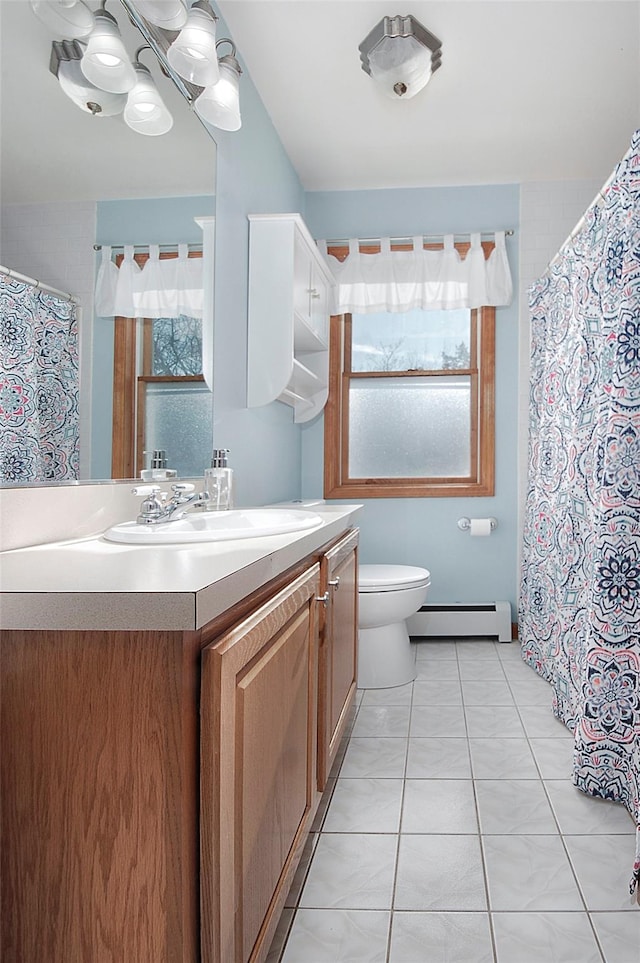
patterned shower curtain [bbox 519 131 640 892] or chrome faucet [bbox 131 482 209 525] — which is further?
patterned shower curtain [bbox 519 131 640 892]

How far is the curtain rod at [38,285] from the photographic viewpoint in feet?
4.01

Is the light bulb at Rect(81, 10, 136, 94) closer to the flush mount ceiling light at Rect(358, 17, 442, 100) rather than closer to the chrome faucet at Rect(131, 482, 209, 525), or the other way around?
the chrome faucet at Rect(131, 482, 209, 525)

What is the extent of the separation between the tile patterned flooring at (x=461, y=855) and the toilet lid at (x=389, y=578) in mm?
539

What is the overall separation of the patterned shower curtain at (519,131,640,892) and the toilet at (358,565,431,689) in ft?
2.05

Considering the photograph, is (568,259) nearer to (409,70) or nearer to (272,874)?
(409,70)

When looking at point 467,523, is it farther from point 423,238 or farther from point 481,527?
A: point 423,238

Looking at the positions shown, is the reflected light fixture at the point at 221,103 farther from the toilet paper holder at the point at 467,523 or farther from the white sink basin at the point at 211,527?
the toilet paper holder at the point at 467,523

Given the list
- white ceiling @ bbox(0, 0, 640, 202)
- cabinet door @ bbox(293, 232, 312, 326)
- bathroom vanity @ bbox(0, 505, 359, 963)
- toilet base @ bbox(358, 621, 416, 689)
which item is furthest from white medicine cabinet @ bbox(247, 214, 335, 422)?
bathroom vanity @ bbox(0, 505, 359, 963)

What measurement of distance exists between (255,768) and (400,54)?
8.12 feet

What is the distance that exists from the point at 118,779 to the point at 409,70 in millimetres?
2637

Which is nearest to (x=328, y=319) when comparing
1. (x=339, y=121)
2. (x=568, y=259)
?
(x=339, y=121)

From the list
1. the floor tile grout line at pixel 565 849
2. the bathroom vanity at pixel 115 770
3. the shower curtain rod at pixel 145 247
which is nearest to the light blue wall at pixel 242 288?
the shower curtain rod at pixel 145 247

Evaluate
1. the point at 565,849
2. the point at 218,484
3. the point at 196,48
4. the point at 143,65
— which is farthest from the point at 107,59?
the point at 565,849

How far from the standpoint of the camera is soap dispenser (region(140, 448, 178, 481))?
1862 millimetres
